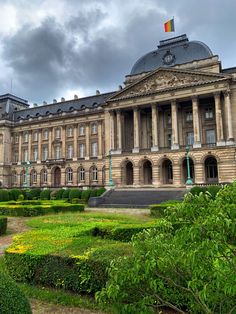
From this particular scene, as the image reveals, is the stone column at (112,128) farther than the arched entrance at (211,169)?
Yes

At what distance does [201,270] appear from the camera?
3.45 meters

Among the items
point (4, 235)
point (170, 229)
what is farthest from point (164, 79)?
point (170, 229)

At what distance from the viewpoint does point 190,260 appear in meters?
3.47

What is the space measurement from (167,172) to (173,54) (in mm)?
21963

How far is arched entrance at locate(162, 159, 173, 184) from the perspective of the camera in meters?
49.4

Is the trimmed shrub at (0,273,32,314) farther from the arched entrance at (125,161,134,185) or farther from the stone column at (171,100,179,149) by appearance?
the arched entrance at (125,161,134,185)

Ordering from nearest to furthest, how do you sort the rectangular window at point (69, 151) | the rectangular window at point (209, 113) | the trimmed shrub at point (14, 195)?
the trimmed shrub at point (14, 195)
the rectangular window at point (209, 113)
the rectangular window at point (69, 151)

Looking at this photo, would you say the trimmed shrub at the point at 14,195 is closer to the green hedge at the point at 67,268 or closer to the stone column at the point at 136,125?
the stone column at the point at 136,125

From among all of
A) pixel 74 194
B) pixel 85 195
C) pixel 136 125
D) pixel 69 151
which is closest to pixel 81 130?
pixel 69 151

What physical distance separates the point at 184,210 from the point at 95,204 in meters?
34.6

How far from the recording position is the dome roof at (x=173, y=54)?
51125 millimetres

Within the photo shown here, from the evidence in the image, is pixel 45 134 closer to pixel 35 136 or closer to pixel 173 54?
pixel 35 136

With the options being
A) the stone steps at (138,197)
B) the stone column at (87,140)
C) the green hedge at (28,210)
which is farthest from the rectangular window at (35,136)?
the green hedge at (28,210)

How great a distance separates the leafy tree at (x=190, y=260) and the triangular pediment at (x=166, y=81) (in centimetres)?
4416
